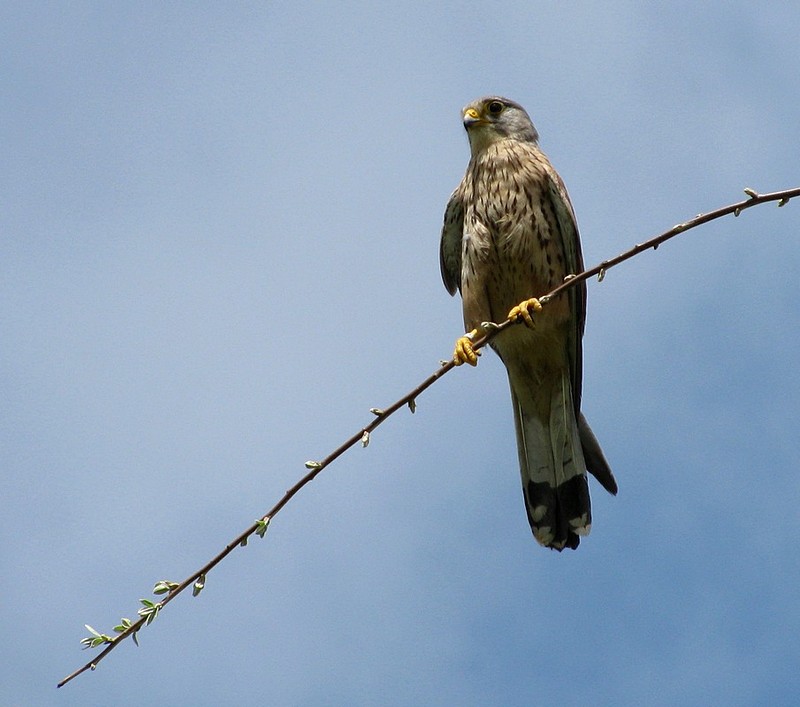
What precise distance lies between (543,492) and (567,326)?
0.71 m

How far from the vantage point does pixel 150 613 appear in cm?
241

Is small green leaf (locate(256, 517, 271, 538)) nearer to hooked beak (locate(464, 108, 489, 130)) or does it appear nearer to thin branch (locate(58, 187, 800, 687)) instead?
thin branch (locate(58, 187, 800, 687))

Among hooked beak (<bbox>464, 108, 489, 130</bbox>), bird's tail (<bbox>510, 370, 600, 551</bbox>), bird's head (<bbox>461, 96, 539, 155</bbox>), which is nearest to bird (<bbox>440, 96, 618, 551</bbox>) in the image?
bird's tail (<bbox>510, 370, 600, 551</bbox>)

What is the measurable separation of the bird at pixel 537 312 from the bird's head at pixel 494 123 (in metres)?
0.12

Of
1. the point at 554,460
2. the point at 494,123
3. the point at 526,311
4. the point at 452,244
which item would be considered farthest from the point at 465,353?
the point at 494,123

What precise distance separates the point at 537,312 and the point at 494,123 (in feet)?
3.71

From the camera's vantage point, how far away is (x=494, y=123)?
5031 millimetres

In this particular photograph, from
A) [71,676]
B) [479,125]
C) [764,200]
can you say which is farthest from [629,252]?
[479,125]

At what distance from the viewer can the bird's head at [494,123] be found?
4.98 m

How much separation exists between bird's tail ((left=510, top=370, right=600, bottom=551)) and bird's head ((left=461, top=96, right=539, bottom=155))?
1114 millimetres

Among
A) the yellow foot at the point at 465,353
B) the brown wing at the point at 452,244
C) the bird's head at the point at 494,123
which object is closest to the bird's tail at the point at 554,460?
the brown wing at the point at 452,244

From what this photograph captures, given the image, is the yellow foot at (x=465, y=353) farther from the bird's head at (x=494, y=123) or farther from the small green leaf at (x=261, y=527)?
the small green leaf at (x=261, y=527)

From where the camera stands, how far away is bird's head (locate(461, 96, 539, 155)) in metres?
4.98

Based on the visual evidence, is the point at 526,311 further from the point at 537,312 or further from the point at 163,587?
the point at 163,587
